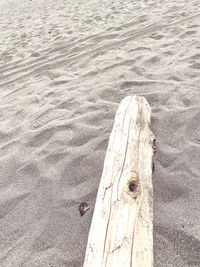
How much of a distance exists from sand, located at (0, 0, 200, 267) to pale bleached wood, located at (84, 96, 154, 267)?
10.1 inches

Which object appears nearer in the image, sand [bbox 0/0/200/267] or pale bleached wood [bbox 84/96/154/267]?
pale bleached wood [bbox 84/96/154/267]

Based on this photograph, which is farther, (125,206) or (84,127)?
(84,127)

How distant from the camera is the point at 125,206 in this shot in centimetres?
166

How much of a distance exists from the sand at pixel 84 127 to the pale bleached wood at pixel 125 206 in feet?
0.84

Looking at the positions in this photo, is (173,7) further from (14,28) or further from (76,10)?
(14,28)

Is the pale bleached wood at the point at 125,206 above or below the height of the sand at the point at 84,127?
above

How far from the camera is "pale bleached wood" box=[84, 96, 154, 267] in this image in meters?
1.43

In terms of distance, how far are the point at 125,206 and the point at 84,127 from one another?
1.42 metres

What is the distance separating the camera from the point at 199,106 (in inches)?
112

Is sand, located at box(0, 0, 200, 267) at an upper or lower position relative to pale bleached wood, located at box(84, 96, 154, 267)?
lower

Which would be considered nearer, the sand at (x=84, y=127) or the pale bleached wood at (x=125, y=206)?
the pale bleached wood at (x=125, y=206)

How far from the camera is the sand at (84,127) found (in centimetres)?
188

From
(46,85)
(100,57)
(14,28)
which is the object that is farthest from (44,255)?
(14,28)

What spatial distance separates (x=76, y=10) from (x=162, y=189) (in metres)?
8.09
